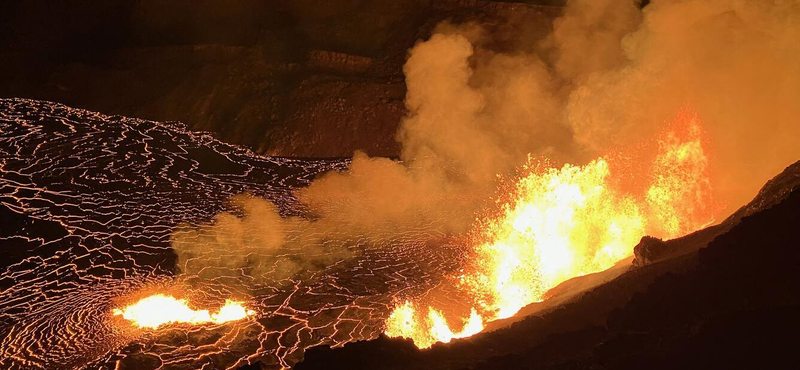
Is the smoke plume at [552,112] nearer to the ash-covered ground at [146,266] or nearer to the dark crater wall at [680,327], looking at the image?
the ash-covered ground at [146,266]

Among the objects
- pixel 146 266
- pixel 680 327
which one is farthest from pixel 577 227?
pixel 146 266

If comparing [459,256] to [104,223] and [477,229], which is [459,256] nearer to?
[477,229]

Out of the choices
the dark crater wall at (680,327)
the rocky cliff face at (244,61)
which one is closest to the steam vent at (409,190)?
the dark crater wall at (680,327)

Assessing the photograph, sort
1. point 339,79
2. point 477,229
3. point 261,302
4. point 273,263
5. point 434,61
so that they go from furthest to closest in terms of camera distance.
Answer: point 339,79
point 434,61
point 477,229
point 273,263
point 261,302

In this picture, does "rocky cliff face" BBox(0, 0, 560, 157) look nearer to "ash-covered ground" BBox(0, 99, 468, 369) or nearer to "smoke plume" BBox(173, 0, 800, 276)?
"smoke plume" BBox(173, 0, 800, 276)

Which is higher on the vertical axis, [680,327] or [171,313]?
[171,313]

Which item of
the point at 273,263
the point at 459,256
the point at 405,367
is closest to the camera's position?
the point at 405,367

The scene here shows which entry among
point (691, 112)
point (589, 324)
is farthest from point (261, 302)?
point (691, 112)

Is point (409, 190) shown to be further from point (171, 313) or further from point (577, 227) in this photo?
point (171, 313)
